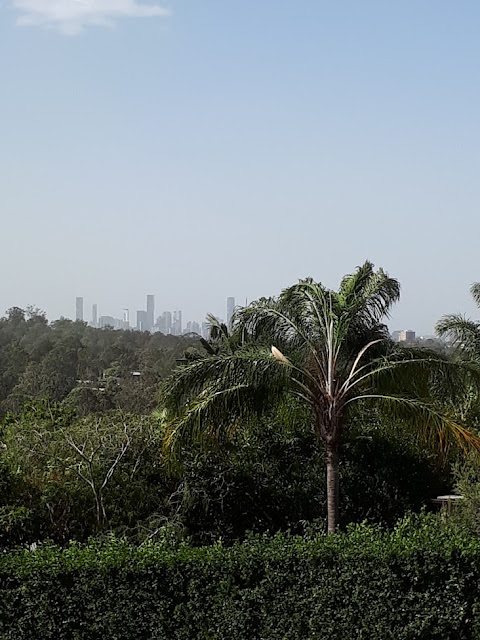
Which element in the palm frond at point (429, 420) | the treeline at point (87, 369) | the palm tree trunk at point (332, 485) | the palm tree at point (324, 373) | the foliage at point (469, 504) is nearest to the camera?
the foliage at point (469, 504)

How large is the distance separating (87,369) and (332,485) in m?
24.9

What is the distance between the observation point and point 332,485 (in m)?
11.9

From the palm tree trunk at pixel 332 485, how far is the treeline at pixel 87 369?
13481 mm

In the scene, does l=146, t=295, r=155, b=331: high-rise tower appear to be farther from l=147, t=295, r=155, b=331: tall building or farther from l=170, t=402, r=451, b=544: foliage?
l=170, t=402, r=451, b=544: foliage

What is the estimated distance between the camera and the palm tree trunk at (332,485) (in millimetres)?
11773

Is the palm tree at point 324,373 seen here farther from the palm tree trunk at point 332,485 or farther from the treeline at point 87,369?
the treeline at point 87,369

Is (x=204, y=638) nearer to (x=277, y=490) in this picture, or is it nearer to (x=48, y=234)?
(x=277, y=490)

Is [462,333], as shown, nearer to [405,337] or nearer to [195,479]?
[405,337]

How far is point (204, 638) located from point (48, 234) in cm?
3252

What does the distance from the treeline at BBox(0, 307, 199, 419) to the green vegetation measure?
11.1 m

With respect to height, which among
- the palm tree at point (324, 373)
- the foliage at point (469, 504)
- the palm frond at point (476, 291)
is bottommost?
the foliage at point (469, 504)

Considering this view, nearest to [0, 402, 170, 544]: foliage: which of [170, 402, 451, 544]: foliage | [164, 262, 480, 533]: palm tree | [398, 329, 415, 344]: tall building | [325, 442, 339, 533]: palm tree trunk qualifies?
[170, 402, 451, 544]: foliage

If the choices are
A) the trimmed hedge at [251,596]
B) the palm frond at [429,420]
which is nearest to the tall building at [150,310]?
the palm frond at [429,420]

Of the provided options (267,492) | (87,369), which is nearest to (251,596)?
(267,492)
